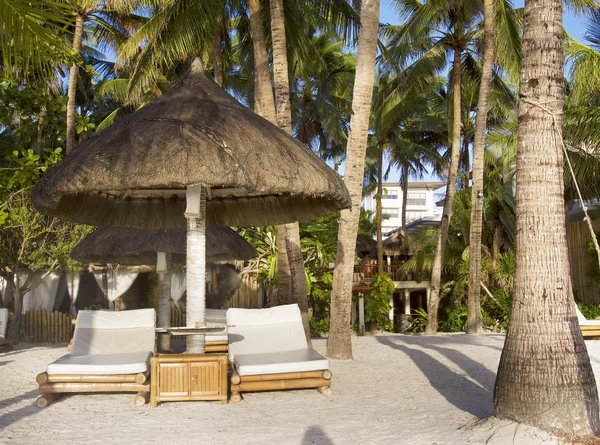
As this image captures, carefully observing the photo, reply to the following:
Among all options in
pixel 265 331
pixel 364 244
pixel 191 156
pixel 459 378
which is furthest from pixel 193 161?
pixel 364 244

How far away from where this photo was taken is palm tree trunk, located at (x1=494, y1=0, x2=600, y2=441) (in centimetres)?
471

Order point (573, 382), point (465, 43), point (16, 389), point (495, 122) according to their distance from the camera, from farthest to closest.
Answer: point (495, 122) < point (465, 43) < point (16, 389) < point (573, 382)

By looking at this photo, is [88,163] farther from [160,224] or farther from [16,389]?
[16,389]

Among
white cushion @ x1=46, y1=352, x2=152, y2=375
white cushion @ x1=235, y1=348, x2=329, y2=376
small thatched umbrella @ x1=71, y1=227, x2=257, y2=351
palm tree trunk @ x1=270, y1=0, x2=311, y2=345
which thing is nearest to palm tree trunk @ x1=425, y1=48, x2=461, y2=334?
small thatched umbrella @ x1=71, y1=227, x2=257, y2=351

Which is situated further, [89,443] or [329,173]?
[329,173]

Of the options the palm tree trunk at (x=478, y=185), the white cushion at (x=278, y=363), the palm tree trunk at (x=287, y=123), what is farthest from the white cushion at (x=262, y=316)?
the palm tree trunk at (x=478, y=185)

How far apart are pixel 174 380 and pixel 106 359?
1.00 m

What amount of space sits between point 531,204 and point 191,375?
3457 mm

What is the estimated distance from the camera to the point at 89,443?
4945mm

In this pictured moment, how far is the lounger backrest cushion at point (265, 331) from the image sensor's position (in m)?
7.46

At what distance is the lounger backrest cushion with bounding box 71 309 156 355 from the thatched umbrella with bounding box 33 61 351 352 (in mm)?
1146

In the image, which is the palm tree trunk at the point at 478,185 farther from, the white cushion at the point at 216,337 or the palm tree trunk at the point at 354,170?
the white cushion at the point at 216,337

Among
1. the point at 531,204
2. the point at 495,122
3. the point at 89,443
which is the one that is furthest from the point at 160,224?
the point at 495,122

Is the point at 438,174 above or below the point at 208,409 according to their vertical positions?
above
